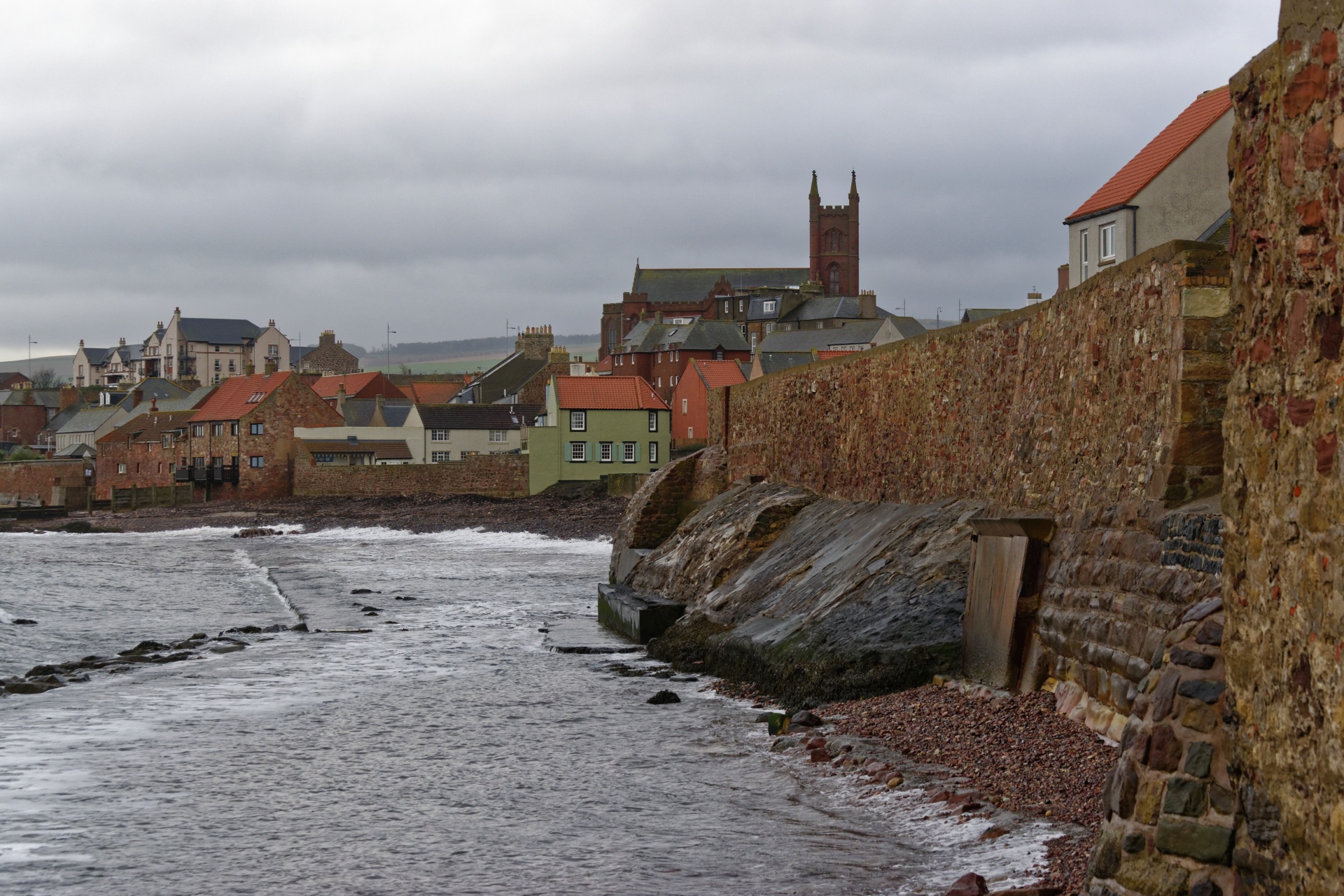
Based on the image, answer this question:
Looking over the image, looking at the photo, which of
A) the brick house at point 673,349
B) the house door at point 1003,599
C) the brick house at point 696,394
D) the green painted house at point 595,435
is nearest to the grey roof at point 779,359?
the brick house at point 696,394

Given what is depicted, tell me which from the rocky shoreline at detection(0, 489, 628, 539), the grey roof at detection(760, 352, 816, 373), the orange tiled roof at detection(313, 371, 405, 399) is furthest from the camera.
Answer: the orange tiled roof at detection(313, 371, 405, 399)

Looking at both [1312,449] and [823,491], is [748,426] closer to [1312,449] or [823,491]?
[823,491]

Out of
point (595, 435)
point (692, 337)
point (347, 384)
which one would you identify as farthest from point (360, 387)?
point (595, 435)

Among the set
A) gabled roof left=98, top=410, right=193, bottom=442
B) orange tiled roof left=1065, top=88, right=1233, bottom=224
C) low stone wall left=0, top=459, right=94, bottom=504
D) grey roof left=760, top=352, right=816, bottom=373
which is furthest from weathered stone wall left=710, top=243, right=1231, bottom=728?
low stone wall left=0, top=459, right=94, bottom=504

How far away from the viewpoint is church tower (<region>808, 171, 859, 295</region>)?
458ft

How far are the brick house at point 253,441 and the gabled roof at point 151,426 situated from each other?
3.80m

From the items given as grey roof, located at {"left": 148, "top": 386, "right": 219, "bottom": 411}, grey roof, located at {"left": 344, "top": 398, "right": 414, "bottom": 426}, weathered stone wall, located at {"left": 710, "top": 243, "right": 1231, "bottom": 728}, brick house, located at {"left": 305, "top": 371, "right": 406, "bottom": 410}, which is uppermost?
brick house, located at {"left": 305, "top": 371, "right": 406, "bottom": 410}

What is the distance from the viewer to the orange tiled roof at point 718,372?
8350cm

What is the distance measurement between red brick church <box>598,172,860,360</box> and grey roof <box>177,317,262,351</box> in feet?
126

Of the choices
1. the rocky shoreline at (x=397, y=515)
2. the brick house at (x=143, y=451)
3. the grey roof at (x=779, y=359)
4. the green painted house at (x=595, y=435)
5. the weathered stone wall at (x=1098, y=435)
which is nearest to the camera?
the weathered stone wall at (x=1098, y=435)

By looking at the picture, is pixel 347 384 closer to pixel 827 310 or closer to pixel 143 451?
pixel 143 451

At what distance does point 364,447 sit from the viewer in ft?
274

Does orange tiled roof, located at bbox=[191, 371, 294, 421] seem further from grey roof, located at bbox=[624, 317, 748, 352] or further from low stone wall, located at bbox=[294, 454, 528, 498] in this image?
grey roof, located at bbox=[624, 317, 748, 352]

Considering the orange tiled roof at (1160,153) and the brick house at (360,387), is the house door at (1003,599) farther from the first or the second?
the brick house at (360,387)
